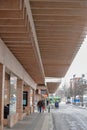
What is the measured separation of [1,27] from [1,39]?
290 centimetres

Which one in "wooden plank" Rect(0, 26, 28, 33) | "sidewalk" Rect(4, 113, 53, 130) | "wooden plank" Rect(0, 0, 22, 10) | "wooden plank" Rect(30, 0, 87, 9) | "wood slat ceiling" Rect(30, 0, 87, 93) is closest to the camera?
"wooden plank" Rect(0, 0, 22, 10)

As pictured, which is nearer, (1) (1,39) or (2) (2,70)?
(1) (1,39)

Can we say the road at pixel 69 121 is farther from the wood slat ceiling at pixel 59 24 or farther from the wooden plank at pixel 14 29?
the wooden plank at pixel 14 29

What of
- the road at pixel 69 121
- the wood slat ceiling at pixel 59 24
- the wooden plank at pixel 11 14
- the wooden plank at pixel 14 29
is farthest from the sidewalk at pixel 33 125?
the wooden plank at pixel 11 14

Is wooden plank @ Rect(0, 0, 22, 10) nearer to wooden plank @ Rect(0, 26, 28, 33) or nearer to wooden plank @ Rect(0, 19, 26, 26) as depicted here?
wooden plank @ Rect(0, 19, 26, 26)

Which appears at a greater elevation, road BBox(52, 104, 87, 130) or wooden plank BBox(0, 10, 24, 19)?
wooden plank BBox(0, 10, 24, 19)

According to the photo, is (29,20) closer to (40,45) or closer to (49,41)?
(49,41)

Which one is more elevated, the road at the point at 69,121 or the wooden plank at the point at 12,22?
the wooden plank at the point at 12,22

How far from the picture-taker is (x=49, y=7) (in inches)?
457

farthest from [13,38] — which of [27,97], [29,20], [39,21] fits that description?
[27,97]

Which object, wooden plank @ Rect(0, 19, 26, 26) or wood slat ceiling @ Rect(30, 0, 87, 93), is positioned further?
wood slat ceiling @ Rect(30, 0, 87, 93)

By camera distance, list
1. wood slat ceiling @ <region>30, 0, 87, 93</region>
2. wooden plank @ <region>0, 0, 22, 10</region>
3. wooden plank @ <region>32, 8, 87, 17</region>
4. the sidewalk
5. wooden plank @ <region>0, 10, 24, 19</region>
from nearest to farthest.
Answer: wooden plank @ <region>0, 0, 22, 10</region>
wooden plank @ <region>0, 10, 24, 19</region>
wood slat ceiling @ <region>30, 0, 87, 93</region>
wooden plank @ <region>32, 8, 87, 17</region>
the sidewalk

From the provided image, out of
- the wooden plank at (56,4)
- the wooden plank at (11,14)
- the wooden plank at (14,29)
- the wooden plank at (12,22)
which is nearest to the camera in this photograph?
→ the wooden plank at (11,14)

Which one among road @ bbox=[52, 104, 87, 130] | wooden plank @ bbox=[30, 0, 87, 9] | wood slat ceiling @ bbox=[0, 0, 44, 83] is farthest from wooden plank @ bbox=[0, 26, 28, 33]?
road @ bbox=[52, 104, 87, 130]
